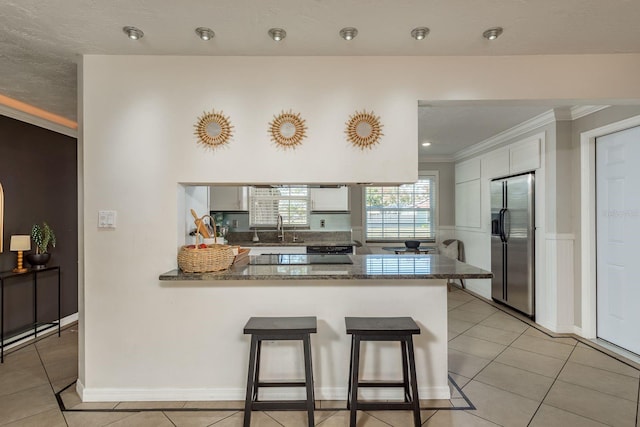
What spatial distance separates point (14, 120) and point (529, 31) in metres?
4.46

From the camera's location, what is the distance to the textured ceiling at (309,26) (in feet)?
5.53

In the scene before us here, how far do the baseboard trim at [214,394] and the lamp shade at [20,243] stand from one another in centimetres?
164

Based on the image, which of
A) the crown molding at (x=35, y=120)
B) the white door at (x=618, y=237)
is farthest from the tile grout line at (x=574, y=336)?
the crown molding at (x=35, y=120)

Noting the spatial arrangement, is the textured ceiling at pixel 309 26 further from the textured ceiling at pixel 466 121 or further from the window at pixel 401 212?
the window at pixel 401 212

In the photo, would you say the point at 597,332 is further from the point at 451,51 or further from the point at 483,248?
the point at 451,51

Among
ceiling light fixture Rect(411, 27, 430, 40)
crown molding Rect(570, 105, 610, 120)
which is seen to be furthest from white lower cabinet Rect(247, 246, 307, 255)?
crown molding Rect(570, 105, 610, 120)

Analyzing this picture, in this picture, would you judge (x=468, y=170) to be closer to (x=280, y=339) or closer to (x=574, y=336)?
(x=574, y=336)

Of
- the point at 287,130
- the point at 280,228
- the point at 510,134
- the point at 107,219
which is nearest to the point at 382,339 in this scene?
the point at 287,130

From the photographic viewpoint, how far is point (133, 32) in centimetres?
191

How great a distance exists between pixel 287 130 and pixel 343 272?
1052 millimetres

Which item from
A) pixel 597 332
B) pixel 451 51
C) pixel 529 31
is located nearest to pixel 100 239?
pixel 451 51

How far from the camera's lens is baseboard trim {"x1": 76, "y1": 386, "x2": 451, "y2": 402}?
216 centimetres

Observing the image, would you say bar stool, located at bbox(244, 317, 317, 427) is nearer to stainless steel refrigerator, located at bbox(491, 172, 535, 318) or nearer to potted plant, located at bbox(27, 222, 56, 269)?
potted plant, located at bbox(27, 222, 56, 269)

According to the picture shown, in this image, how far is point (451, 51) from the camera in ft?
7.09
